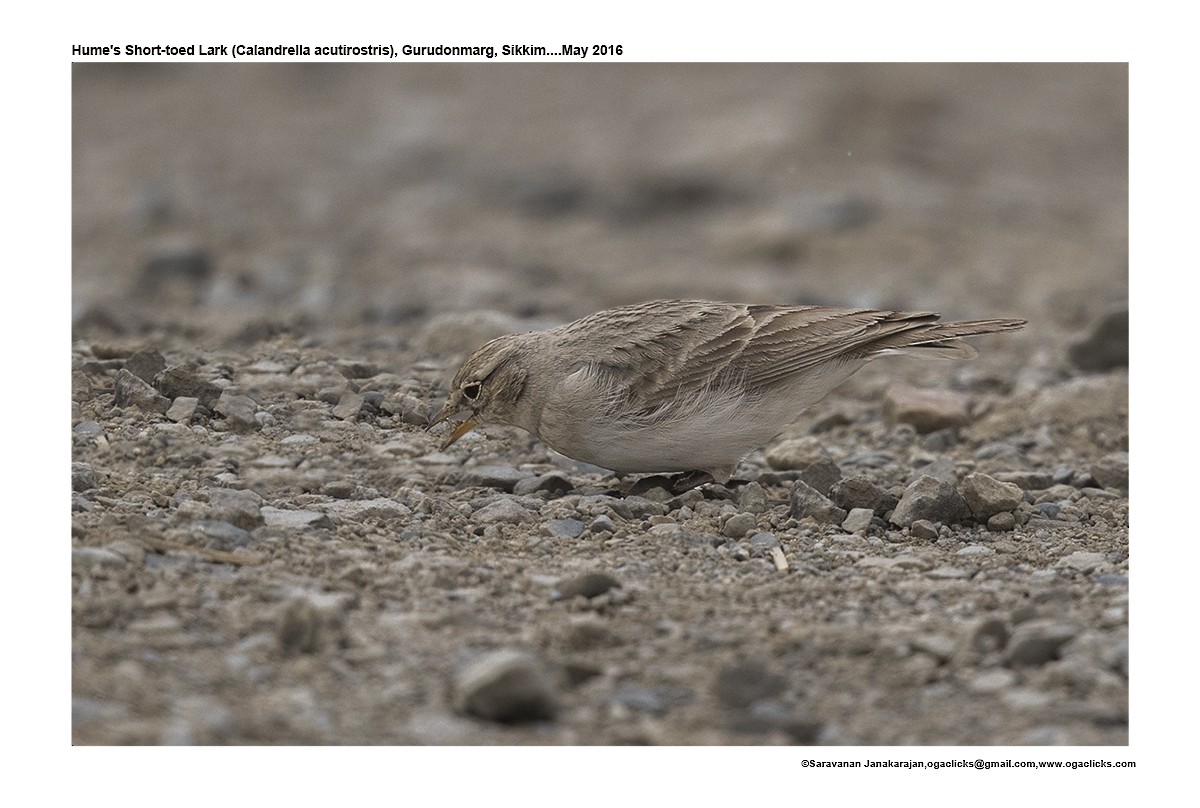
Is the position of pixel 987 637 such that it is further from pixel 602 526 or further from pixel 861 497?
pixel 602 526

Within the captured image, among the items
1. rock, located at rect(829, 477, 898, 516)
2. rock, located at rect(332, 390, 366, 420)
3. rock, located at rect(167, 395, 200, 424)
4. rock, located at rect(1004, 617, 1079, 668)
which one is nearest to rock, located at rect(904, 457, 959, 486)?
rock, located at rect(829, 477, 898, 516)

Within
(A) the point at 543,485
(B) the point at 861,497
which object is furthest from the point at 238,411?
(B) the point at 861,497

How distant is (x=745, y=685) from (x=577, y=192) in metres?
12.0

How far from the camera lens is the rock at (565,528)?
21.3 ft

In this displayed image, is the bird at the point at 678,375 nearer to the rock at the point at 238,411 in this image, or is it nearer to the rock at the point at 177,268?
the rock at the point at 238,411

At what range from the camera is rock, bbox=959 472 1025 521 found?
6.96m

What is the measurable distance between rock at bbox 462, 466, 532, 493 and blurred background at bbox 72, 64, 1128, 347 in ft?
5.42

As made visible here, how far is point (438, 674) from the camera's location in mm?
4938

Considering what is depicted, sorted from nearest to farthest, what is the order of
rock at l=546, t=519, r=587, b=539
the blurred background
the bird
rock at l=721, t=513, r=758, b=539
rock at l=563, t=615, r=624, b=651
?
1. rock at l=563, t=615, r=624, b=651
2. rock at l=546, t=519, r=587, b=539
3. rock at l=721, t=513, r=758, b=539
4. the bird
5. the blurred background

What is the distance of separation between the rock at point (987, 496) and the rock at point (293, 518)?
3.16 m

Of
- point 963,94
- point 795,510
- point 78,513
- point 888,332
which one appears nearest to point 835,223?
point 963,94

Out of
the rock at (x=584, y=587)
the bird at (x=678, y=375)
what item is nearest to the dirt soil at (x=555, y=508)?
A: the rock at (x=584, y=587)

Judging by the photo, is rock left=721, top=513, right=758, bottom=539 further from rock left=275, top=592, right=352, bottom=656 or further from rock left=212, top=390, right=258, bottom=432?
rock left=212, top=390, right=258, bottom=432

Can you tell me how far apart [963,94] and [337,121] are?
8.87m
